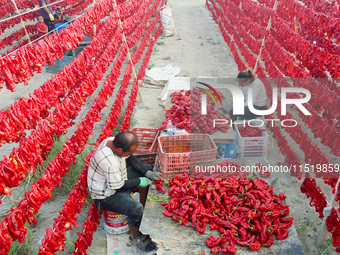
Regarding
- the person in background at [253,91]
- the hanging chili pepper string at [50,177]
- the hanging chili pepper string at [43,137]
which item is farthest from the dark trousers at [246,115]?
the hanging chili pepper string at [43,137]

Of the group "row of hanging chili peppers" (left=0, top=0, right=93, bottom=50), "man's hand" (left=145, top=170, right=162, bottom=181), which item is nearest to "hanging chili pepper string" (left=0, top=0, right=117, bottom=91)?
"man's hand" (left=145, top=170, right=162, bottom=181)

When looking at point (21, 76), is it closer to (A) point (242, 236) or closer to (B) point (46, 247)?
(B) point (46, 247)

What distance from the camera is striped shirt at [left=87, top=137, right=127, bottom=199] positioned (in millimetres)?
3420

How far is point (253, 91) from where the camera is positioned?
580cm

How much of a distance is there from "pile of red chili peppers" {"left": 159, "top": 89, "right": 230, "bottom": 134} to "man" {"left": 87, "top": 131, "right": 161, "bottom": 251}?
1721 mm

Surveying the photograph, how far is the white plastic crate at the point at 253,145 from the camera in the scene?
5090 millimetres

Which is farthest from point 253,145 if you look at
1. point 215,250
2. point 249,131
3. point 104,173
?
point 104,173

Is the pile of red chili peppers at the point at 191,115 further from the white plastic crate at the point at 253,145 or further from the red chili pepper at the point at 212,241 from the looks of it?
the red chili pepper at the point at 212,241

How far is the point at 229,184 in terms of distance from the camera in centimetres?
394

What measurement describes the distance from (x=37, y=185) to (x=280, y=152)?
4.51 m

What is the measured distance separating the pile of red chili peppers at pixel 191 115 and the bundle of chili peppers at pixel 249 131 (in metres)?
0.33

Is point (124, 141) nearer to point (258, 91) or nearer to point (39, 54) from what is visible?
point (39, 54)

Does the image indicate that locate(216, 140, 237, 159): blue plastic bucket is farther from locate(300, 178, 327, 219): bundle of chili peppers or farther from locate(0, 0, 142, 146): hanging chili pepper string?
locate(0, 0, 142, 146): hanging chili pepper string

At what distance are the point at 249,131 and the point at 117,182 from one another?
2.91 metres
